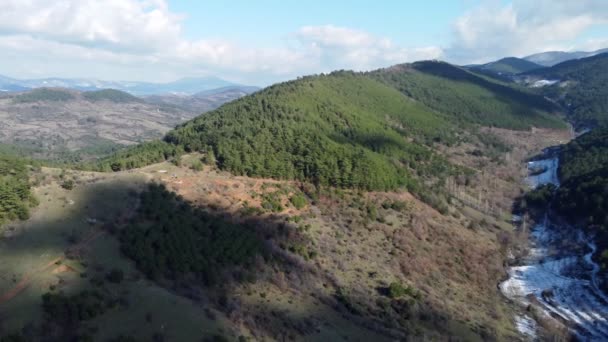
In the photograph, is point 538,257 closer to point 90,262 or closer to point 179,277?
point 179,277

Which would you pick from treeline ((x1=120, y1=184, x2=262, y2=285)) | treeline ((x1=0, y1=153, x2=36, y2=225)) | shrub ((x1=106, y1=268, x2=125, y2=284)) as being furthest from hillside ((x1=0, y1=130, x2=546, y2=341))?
treeline ((x1=0, y1=153, x2=36, y2=225))

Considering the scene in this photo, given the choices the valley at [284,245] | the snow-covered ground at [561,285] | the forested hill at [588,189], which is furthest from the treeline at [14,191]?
the forested hill at [588,189]

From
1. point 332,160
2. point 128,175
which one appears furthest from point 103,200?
point 332,160

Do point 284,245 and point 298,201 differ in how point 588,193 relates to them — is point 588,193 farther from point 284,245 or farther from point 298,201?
point 284,245

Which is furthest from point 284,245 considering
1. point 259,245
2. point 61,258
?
point 61,258

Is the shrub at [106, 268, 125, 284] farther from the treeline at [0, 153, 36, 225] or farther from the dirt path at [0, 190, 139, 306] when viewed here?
the treeline at [0, 153, 36, 225]
